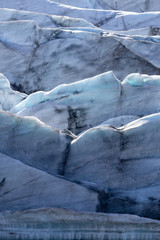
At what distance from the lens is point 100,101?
589 cm

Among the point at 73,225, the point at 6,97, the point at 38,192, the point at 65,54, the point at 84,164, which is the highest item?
the point at 65,54

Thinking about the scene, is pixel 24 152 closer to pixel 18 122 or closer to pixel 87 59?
pixel 18 122

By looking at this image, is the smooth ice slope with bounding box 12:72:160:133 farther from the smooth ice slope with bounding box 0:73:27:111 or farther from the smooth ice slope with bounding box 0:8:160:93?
the smooth ice slope with bounding box 0:8:160:93

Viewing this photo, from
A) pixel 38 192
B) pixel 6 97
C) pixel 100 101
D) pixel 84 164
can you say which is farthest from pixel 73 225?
pixel 6 97

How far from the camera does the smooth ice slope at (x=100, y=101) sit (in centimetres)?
583

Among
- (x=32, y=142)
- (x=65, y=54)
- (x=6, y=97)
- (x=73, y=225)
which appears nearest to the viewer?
(x=73, y=225)

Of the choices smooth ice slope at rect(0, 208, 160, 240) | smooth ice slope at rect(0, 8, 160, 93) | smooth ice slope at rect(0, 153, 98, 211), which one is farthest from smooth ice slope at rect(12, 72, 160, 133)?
smooth ice slope at rect(0, 8, 160, 93)

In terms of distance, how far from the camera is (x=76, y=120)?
232 inches

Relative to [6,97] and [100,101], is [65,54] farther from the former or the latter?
[100,101]

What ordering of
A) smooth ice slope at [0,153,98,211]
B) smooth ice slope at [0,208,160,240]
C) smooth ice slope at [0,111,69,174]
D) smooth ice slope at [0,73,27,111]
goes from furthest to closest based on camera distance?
smooth ice slope at [0,73,27,111] < smooth ice slope at [0,111,69,174] < smooth ice slope at [0,153,98,211] < smooth ice slope at [0,208,160,240]

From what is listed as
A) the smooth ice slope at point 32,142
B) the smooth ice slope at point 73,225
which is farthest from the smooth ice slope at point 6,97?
the smooth ice slope at point 73,225

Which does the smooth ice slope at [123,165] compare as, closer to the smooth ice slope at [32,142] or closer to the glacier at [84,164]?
→ the glacier at [84,164]

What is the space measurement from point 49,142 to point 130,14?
24.1 ft

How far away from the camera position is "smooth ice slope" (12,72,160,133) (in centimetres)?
583
